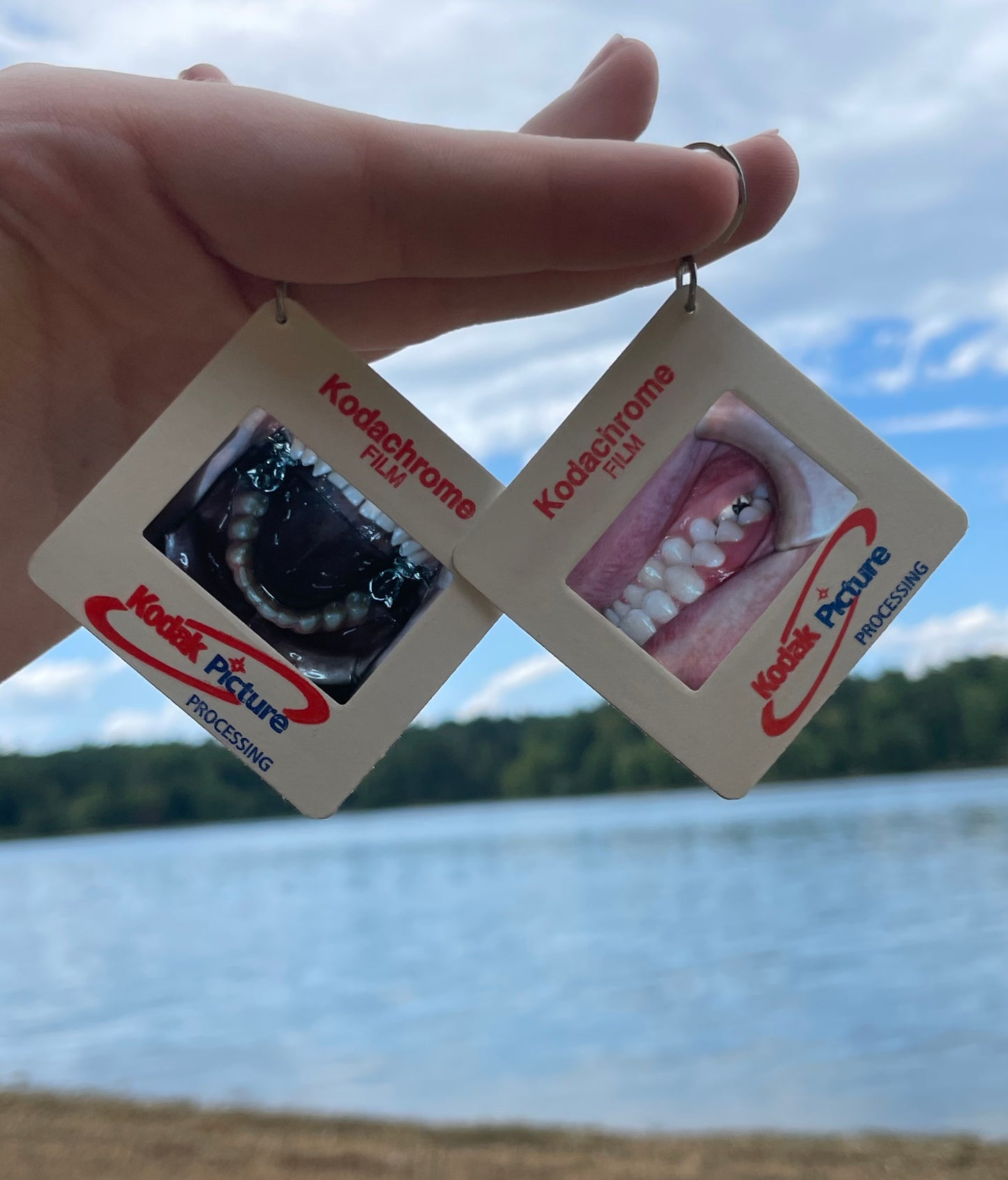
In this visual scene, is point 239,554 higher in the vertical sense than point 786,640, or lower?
lower

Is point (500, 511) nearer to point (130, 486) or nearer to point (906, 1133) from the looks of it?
point (130, 486)

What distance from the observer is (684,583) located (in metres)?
1.06

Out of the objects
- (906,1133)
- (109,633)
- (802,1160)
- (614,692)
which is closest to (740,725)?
(614,692)

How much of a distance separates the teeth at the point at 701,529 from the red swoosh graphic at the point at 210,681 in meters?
0.39

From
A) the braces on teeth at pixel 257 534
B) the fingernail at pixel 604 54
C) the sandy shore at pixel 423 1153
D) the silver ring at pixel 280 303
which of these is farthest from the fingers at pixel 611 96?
the sandy shore at pixel 423 1153

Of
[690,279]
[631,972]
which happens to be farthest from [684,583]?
[631,972]

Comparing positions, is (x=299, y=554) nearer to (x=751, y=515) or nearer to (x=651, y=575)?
(x=651, y=575)

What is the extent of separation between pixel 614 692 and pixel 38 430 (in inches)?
27.5

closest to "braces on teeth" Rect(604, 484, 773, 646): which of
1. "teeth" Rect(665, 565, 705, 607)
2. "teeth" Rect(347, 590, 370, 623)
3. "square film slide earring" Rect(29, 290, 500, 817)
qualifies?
"teeth" Rect(665, 565, 705, 607)

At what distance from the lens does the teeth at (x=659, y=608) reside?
1.04 m

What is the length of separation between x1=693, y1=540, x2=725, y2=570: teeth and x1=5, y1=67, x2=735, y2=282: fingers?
0.28 meters

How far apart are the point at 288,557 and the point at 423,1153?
4770 mm

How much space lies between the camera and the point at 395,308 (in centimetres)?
123

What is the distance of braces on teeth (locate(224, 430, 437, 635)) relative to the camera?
105 centimetres
